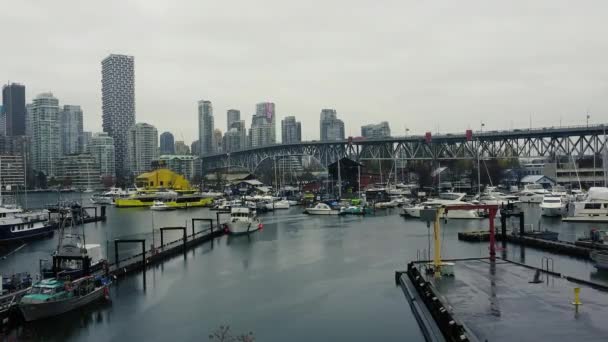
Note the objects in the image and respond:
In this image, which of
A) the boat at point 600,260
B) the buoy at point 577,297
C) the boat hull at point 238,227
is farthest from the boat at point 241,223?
the buoy at point 577,297

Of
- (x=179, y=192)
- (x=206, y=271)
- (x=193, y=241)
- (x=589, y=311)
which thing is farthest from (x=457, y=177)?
(x=589, y=311)

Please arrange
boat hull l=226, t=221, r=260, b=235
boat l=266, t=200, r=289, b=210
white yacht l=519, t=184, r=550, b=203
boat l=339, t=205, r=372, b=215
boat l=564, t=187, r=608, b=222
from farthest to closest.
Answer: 1. boat l=266, t=200, r=289, b=210
2. white yacht l=519, t=184, r=550, b=203
3. boat l=339, t=205, r=372, b=215
4. boat l=564, t=187, r=608, b=222
5. boat hull l=226, t=221, r=260, b=235

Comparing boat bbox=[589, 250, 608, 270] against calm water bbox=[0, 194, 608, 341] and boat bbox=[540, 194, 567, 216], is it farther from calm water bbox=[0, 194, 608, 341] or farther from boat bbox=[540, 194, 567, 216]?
boat bbox=[540, 194, 567, 216]

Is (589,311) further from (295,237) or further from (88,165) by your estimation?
(88,165)

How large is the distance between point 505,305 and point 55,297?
13.6 meters

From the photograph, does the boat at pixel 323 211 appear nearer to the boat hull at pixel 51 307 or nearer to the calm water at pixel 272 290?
the calm water at pixel 272 290

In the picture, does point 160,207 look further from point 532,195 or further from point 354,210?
point 532,195

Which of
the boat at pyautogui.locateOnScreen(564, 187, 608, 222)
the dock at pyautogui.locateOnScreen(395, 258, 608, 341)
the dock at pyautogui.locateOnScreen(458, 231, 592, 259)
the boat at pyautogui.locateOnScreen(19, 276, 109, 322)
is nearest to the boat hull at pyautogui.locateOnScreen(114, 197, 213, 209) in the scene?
the dock at pyautogui.locateOnScreen(458, 231, 592, 259)

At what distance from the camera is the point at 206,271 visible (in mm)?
24906

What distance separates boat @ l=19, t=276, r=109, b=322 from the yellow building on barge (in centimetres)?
5406

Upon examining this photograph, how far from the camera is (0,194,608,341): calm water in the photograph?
51.3 ft

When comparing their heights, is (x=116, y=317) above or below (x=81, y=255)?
below

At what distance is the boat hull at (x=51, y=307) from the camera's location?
1566 cm

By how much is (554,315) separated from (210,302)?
1154cm
